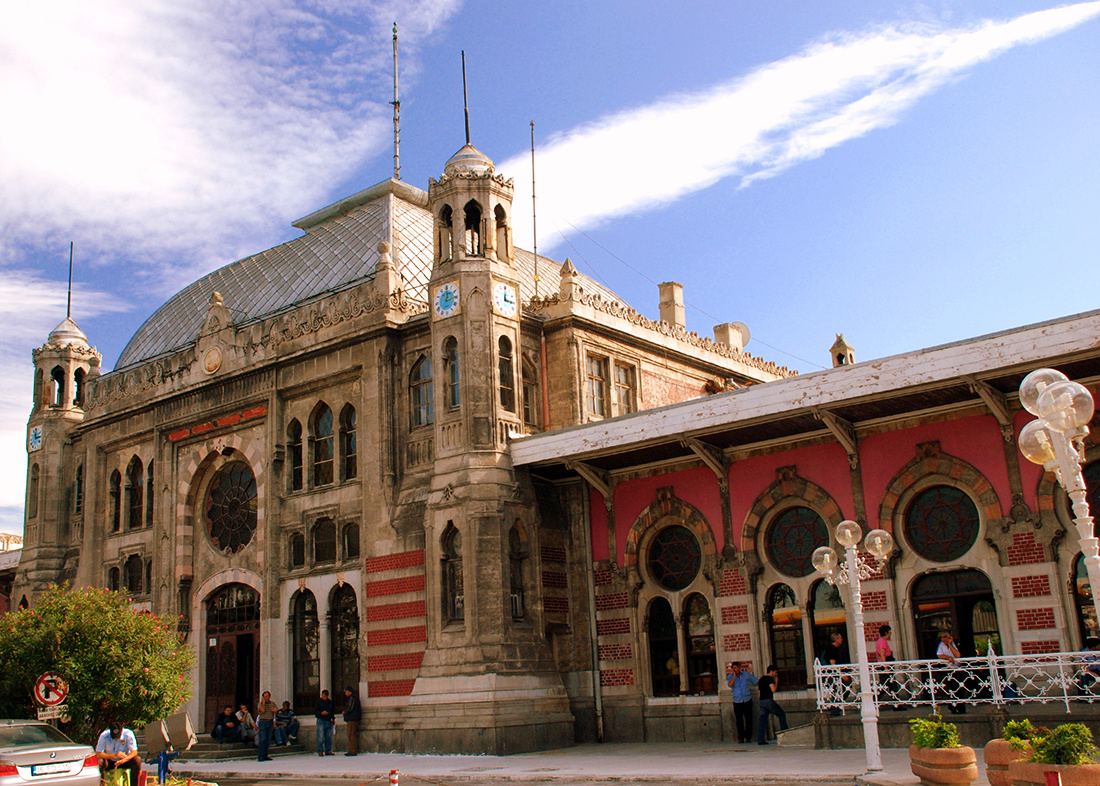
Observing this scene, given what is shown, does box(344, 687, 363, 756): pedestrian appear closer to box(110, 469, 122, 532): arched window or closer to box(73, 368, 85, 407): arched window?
box(110, 469, 122, 532): arched window

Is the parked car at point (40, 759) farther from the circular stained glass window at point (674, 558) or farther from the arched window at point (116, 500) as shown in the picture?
the arched window at point (116, 500)

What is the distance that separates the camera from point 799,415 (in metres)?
20.8

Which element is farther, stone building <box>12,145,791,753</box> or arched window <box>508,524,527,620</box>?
arched window <box>508,524,527,620</box>

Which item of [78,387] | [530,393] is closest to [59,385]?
[78,387]

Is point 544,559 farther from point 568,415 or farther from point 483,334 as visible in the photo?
point 483,334

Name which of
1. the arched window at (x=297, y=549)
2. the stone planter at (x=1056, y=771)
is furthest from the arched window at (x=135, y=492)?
the stone planter at (x=1056, y=771)

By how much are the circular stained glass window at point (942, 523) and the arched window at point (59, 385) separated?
29750 millimetres

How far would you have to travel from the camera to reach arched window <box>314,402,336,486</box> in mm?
28322

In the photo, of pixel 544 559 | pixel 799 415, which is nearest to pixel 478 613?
pixel 544 559

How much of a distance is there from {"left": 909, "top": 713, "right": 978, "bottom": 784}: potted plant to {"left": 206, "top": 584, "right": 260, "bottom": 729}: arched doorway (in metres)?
20.4

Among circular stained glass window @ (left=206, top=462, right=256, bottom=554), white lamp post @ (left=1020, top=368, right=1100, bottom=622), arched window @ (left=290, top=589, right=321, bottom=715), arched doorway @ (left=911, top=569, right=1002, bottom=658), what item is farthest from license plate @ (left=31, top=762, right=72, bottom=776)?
circular stained glass window @ (left=206, top=462, right=256, bottom=554)

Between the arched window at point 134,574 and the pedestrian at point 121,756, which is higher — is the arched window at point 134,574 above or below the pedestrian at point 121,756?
above

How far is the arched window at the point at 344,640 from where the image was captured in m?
26.4

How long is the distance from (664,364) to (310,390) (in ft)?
31.9
